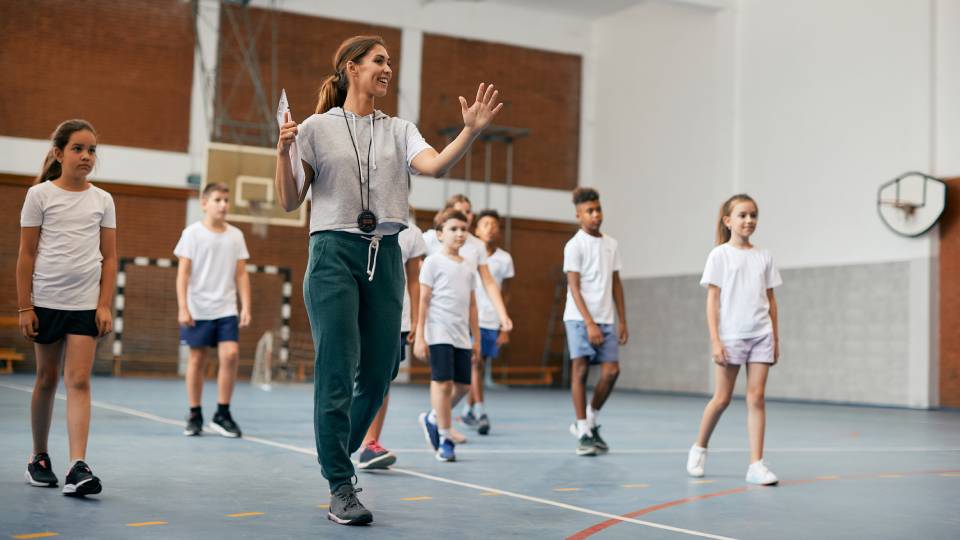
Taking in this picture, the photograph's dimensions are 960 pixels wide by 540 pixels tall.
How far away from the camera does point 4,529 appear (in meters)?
3.65

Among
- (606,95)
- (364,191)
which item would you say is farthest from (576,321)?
(606,95)

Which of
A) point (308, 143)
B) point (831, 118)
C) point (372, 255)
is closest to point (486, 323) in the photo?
point (372, 255)

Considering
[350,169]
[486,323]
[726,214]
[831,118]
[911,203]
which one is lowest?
[486,323]

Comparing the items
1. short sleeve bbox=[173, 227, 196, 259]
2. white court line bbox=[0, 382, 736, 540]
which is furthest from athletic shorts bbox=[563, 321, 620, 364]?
short sleeve bbox=[173, 227, 196, 259]

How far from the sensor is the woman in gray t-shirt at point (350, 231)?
13.1ft

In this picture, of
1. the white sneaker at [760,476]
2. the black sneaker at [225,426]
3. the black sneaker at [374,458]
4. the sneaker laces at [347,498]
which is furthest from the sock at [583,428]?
the sneaker laces at [347,498]

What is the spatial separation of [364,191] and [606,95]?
18118mm

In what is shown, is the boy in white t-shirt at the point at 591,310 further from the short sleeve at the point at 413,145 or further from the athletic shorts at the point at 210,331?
the short sleeve at the point at 413,145

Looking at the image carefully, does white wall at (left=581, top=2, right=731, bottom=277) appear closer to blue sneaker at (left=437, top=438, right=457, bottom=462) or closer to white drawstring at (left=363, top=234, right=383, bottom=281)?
blue sneaker at (left=437, top=438, right=457, bottom=462)

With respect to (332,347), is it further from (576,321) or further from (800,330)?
(800,330)

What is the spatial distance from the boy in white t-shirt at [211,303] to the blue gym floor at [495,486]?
0.87 feet

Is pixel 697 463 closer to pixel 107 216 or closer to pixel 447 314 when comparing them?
pixel 447 314

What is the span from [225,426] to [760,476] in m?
3.84

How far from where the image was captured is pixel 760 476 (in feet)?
18.5
